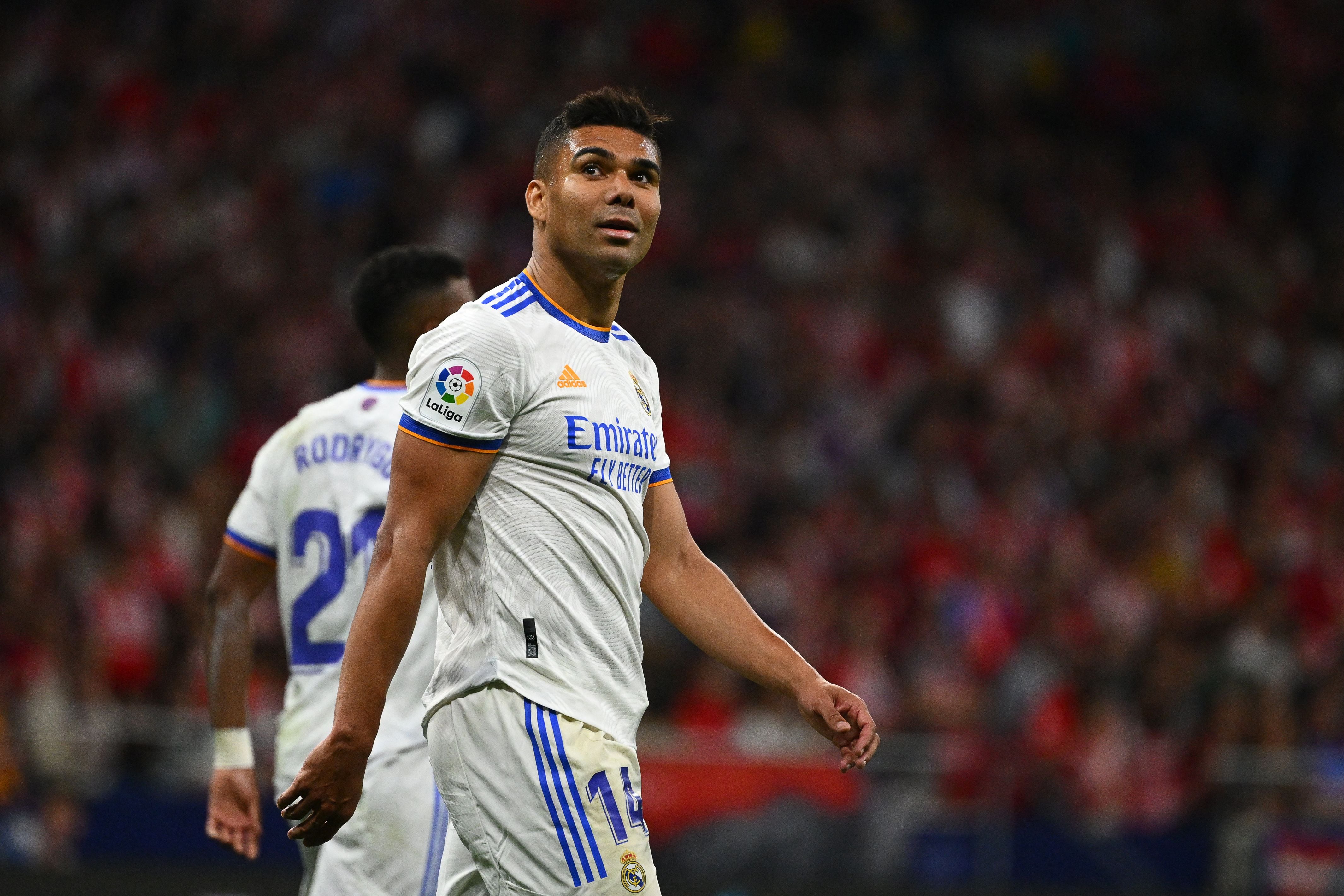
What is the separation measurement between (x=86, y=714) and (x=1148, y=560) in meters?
7.44

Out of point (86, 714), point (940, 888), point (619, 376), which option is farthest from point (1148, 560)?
point (619, 376)

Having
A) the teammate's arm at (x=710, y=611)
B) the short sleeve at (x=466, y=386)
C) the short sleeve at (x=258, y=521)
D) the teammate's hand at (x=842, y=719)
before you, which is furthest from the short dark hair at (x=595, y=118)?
the short sleeve at (x=258, y=521)

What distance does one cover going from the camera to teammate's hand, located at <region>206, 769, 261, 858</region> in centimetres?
450

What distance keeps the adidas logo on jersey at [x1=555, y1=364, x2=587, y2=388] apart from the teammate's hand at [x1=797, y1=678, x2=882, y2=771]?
84cm

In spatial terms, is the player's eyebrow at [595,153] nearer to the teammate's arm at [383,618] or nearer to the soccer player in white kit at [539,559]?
the soccer player in white kit at [539,559]

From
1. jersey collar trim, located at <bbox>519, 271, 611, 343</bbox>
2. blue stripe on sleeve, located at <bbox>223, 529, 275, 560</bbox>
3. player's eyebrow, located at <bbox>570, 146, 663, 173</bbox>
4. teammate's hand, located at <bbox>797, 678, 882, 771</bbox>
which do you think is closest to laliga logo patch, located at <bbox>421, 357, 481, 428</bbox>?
jersey collar trim, located at <bbox>519, 271, 611, 343</bbox>

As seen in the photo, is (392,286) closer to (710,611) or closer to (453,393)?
(710,611)

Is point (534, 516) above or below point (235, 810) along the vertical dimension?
above

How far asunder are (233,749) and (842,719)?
1.99 m

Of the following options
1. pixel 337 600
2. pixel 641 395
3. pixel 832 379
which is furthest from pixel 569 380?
pixel 832 379

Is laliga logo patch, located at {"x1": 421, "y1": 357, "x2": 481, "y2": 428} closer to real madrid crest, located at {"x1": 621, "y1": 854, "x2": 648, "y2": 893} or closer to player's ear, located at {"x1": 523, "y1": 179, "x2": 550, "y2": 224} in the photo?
player's ear, located at {"x1": 523, "y1": 179, "x2": 550, "y2": 224}

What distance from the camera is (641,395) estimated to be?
3467mm

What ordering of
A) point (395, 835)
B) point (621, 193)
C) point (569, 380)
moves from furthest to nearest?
point (395, 835) < point (621, 193) < point (569, 380)

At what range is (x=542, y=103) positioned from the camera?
47.3 feet
